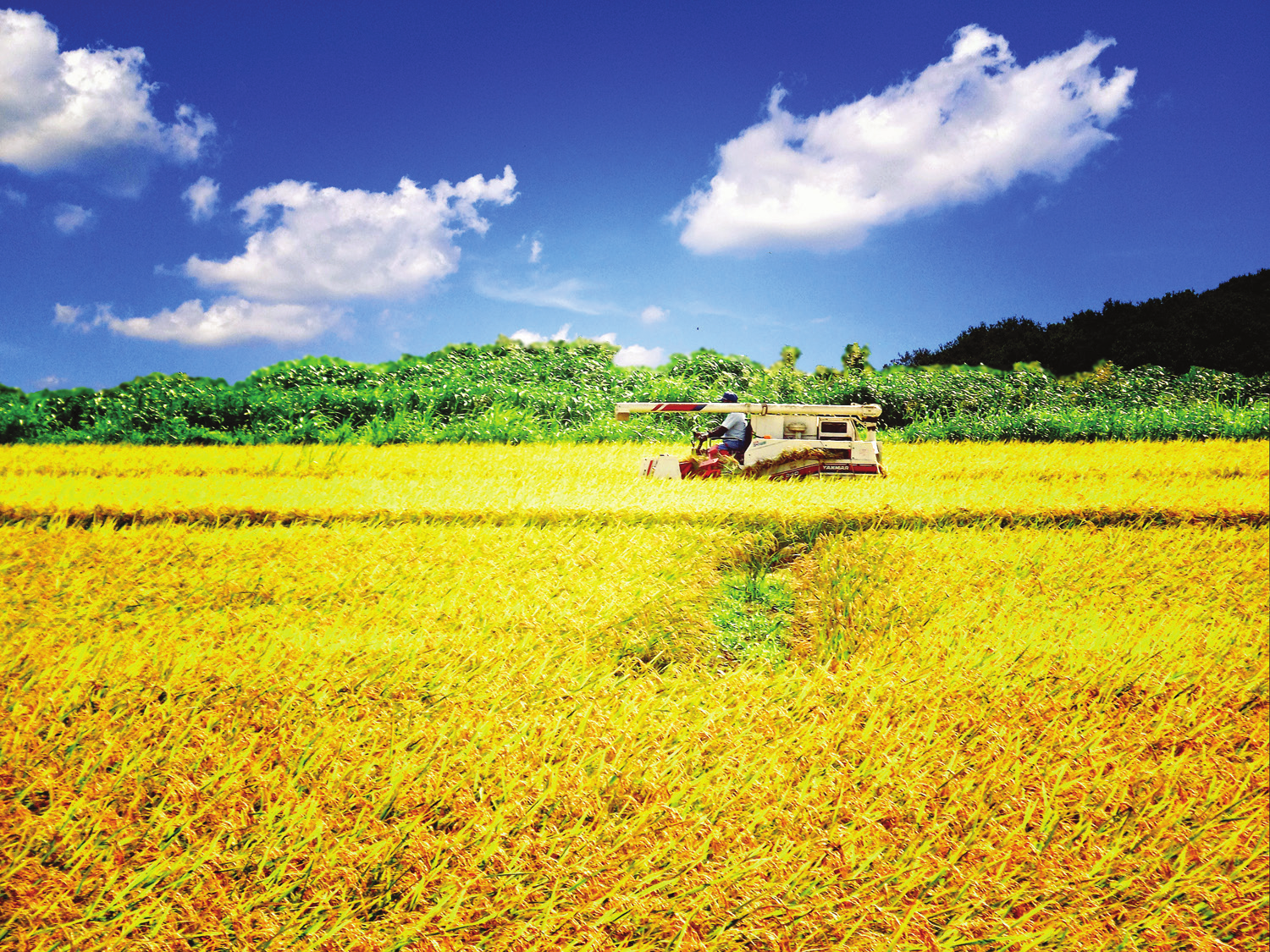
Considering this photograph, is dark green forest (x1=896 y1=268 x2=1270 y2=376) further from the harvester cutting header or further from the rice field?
the rice field

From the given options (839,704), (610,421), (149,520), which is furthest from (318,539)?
(610,421)

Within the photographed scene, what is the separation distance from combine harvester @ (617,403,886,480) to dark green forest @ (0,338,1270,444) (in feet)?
16.0

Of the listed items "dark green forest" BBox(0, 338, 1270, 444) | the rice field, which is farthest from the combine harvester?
"dark green forest" BBox(0, 338, 1270, 444)

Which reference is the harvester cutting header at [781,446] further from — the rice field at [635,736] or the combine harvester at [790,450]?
the rice field at [635,736]

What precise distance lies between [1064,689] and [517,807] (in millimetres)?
2271

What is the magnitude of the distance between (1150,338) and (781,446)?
19418mm

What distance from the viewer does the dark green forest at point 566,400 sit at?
11.4 m

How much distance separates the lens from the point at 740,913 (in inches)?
61.9

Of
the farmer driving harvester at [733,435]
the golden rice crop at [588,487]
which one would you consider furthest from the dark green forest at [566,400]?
the farmer driving harvester at [733,435]

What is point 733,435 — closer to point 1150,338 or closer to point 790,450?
point 790,450

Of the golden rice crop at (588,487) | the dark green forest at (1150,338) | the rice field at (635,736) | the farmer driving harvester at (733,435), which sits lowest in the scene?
the rice field at (635,736)

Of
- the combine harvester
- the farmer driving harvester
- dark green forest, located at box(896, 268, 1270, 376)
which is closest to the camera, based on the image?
the combine harvester

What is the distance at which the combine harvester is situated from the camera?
21.0 ft

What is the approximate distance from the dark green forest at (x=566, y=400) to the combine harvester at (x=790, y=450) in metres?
4.87
